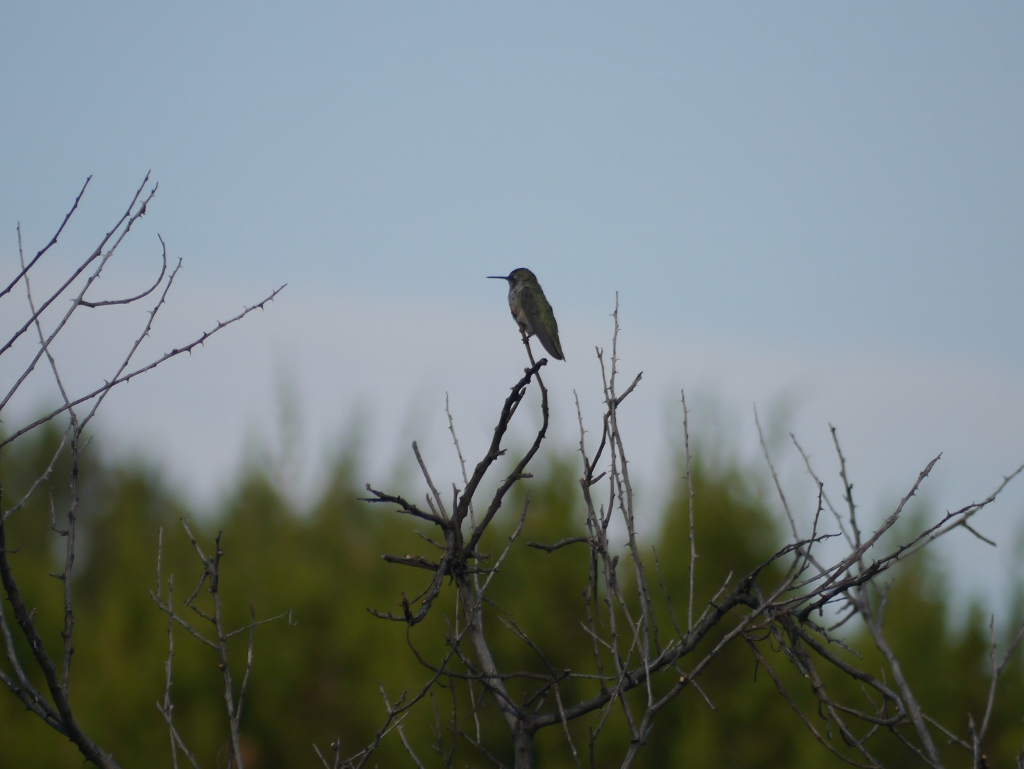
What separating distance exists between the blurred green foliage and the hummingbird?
3.80 m

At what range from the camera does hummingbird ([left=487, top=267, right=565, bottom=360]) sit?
6.28 meters

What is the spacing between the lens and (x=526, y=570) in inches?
432

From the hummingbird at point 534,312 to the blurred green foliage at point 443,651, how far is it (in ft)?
12.5

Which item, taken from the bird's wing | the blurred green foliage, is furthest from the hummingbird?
the blurred green foliage

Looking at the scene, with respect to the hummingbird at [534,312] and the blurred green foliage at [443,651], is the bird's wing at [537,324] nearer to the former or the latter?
the hummingbird at [534,312]

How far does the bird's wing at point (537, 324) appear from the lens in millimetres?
6252

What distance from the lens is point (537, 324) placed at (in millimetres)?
6305

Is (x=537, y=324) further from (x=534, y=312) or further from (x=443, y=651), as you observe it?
(x=443, y=651)

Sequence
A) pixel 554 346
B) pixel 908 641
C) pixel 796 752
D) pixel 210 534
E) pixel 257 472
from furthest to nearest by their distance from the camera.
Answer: pixel 257 472, pixel 210 534, pixel 908 641, pixel 796 752, pixel 554 346

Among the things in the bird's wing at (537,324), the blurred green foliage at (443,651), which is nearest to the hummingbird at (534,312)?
the bird's wing at (537,324)

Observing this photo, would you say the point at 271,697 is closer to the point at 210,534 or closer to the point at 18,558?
the point at 210,534

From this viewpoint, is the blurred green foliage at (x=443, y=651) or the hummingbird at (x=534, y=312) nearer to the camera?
the hummingbird at (x=534, y=312)

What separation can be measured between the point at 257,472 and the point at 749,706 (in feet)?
29.4

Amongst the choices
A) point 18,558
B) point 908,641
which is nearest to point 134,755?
point 18,558
